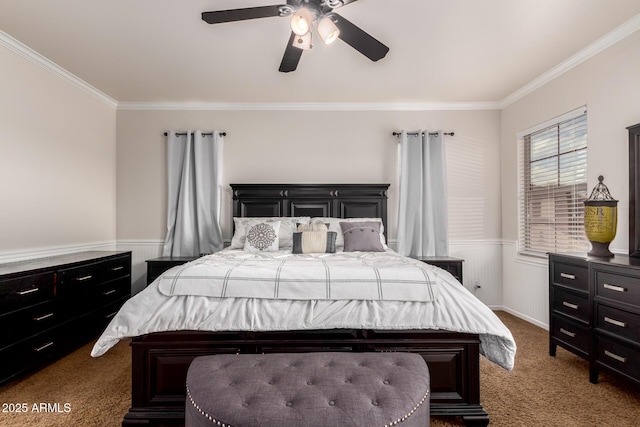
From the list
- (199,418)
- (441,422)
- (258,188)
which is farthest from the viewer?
(258,188)

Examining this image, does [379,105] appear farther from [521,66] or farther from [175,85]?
[175,85]

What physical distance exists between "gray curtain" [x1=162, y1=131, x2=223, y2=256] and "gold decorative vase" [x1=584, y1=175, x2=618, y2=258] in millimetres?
3647

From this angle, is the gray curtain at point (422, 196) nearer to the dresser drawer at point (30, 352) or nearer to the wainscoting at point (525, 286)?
the wainscoting at point (525, 286)

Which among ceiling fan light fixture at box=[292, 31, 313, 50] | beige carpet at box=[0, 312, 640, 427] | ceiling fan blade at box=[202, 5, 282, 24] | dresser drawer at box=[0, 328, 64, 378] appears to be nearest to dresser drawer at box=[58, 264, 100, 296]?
dresser drawer at box=[0, 328, 64, 378]

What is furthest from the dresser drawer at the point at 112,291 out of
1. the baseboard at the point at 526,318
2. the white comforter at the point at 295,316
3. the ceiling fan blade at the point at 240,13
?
the baseboard at the point at 526,318

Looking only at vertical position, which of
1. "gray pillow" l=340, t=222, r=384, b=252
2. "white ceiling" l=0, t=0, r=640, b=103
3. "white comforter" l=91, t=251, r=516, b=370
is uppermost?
"white ceiling" l=0, t=0, r=640, b=103

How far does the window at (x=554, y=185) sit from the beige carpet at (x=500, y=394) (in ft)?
3.79

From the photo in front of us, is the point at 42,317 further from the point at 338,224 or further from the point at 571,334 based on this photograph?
the point at 571,334

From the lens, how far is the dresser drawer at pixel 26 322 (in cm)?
221

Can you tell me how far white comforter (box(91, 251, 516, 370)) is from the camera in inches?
71.5

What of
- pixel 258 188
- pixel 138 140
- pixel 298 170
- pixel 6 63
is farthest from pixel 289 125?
pixel 6 63

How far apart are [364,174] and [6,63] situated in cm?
357

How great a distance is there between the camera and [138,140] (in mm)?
4246

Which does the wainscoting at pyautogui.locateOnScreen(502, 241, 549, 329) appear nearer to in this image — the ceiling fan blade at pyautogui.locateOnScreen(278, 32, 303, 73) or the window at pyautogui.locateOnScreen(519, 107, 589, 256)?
the window at pyautogui.locateOnScreen(519, 107, 589, 256)
